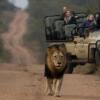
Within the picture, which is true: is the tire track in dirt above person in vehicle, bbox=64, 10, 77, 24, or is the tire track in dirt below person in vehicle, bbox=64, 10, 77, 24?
below

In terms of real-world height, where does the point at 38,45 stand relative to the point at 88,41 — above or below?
below

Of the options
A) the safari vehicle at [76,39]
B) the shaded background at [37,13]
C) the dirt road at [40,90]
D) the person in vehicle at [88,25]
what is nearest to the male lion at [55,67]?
the dirt road at [40,90]

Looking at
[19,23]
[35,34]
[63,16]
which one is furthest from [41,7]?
[63,16]

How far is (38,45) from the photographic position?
42406 millimetres

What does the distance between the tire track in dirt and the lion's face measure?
2006 cm

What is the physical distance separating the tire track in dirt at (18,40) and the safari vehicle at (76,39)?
1262cm

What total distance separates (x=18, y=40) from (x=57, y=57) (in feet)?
107

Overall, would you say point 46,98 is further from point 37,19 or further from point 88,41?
point 37,19

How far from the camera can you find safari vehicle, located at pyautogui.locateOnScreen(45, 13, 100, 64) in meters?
19.8

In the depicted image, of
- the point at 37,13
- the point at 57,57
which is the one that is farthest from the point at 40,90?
the point at 37,13

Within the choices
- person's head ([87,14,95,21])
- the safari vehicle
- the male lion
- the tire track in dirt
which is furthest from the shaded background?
the male lion

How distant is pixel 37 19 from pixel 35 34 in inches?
133

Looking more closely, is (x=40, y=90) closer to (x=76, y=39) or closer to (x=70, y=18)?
(x=76, y=39)

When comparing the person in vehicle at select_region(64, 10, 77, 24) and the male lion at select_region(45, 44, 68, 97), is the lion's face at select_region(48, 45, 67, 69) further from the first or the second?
the person in vehicle at select_region(64, 10, 77, 24)
